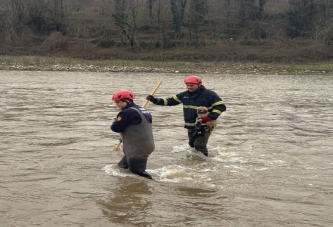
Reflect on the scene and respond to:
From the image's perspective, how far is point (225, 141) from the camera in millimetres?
13000

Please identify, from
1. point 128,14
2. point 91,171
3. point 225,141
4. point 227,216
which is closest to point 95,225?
point 227,216

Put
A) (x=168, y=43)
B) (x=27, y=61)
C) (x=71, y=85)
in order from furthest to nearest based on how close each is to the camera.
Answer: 1. (x=168, y=43)
2. (x=27, y=61)
3. (x=71, y=85)

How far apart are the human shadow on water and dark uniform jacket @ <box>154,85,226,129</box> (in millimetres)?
2377

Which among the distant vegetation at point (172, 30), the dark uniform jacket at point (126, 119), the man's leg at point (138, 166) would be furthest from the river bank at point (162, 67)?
the dark uniform jacket at point (126, 119)

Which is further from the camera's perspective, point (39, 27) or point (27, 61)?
point (39, 27)

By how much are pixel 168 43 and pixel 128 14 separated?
37.0 feet

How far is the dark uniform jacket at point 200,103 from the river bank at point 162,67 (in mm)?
32847

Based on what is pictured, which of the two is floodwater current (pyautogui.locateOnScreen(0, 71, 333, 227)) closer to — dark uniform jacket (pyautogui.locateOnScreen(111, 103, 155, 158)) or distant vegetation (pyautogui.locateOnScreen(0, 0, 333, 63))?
dark uniform jacket (pyautogui.locateOnScreen(111, 103, 155, 158))

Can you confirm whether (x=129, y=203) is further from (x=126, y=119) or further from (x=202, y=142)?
(x=202, y=142)

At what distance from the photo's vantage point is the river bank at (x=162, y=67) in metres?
44.0

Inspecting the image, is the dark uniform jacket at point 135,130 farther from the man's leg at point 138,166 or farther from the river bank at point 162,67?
the river bank at point 162,67

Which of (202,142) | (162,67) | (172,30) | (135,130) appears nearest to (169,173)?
(135,130)

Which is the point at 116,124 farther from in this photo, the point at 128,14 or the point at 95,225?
the point at 128,14

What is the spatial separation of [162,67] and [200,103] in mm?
37425
